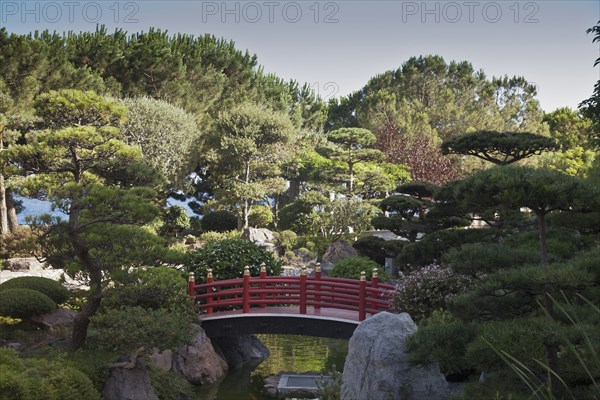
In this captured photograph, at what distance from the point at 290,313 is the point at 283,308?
547 mm

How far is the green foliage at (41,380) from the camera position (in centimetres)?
1034

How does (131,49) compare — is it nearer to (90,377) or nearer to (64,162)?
(64,162)

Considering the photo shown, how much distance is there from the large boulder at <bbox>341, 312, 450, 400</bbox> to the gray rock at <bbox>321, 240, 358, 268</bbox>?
18475 mm

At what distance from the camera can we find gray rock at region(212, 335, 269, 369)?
17984 millimetres

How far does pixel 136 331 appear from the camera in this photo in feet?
42.8

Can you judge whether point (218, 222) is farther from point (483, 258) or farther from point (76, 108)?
point (483, 258)

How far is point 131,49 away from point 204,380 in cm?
2608

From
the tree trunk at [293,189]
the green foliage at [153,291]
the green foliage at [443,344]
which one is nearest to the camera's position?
the green foliage at [443,344]

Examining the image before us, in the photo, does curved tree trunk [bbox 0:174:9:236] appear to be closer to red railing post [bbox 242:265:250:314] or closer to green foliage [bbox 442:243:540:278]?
red railing post [bbox 242:265:250:314]

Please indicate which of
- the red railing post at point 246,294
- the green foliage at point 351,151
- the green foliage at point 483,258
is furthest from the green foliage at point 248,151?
the green foliage at point 483,258

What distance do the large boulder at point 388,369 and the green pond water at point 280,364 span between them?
524cm

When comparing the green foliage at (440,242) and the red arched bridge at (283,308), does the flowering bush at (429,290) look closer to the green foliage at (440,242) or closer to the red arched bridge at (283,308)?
the red arched bridge at (283,308)

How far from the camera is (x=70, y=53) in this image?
113ft

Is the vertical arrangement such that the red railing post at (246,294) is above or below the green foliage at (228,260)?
below
